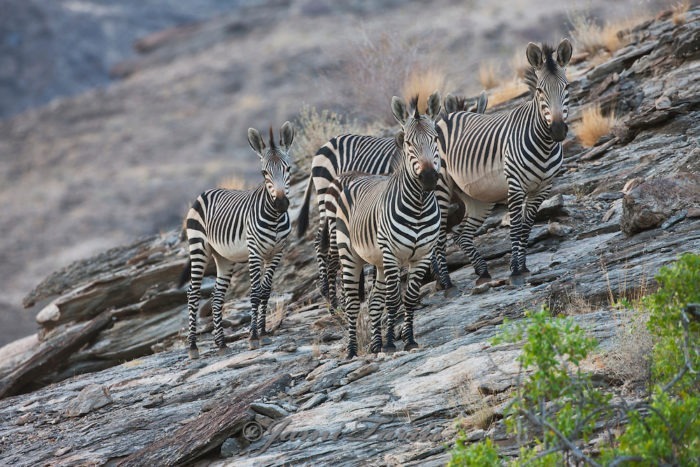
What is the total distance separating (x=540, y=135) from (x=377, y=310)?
3102 millimetres

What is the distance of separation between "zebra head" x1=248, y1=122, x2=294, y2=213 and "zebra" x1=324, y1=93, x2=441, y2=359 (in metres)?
1.52

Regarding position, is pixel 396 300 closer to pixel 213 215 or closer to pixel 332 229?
pixel 332 229

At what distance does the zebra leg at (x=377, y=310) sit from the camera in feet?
34.6

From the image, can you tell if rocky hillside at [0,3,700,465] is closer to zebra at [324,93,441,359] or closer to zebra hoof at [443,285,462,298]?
zebra hoof at [443,285,462,298]

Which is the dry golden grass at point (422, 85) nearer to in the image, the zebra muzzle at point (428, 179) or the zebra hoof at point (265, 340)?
the zebra hoof at point (265, 340)

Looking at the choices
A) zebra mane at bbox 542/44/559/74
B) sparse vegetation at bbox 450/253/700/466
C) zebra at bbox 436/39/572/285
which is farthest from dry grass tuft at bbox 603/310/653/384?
zebra mane at bbox 542/44/559/74

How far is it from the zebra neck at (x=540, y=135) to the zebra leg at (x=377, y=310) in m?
2.66

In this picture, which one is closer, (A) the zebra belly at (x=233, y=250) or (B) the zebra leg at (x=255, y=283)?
(B) the zebra leg at (x=255, y=283)

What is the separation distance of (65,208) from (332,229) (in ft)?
156

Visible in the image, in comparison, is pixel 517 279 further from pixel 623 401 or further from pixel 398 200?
pixel 623 401

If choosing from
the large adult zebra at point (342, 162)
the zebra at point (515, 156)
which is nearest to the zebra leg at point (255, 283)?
the large adult zebra at point (342, 162)

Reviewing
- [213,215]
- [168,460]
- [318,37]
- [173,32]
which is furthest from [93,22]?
[168,460]

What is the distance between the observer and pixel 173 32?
76.2 meters

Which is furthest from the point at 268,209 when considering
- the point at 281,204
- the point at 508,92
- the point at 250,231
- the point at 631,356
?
the point at 508,92
